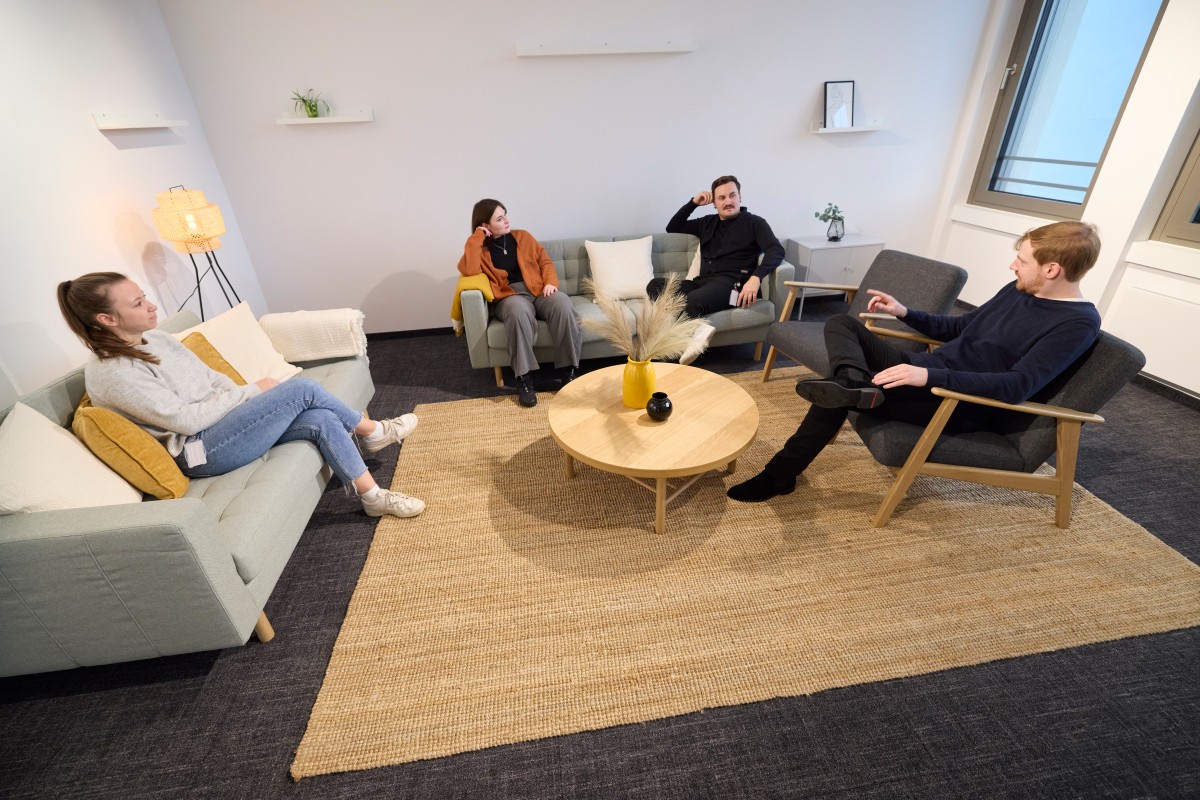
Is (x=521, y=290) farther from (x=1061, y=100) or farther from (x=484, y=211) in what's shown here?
(x=1061, y=100)

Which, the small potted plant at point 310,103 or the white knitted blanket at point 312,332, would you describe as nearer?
the white knitted blanket at point 312,332

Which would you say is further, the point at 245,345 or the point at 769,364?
the point at 769,364

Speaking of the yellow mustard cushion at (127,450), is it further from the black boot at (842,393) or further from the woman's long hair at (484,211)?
the black boot at (842,393)

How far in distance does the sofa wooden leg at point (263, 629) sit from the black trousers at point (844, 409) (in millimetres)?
1947

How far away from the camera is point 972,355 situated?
6.58ft

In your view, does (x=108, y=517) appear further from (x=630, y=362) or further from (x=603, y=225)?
(x=603, y=225)

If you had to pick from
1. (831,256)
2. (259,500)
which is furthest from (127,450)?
(831,256)

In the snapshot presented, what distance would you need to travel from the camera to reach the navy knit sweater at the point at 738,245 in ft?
10.5

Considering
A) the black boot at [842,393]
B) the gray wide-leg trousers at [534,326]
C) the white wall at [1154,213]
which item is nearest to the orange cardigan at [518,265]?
the gray wide-leg trousers at [534,326]

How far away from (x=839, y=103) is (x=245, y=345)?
4.16 meters

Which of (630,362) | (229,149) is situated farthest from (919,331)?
(229,149)

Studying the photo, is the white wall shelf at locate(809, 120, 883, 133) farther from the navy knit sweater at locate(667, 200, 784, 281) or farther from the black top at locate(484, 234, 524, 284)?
the black top at locate(484, 234, 524, 284)

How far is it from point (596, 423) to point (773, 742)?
3.88 feet

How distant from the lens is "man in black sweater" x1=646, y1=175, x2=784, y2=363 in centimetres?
315
